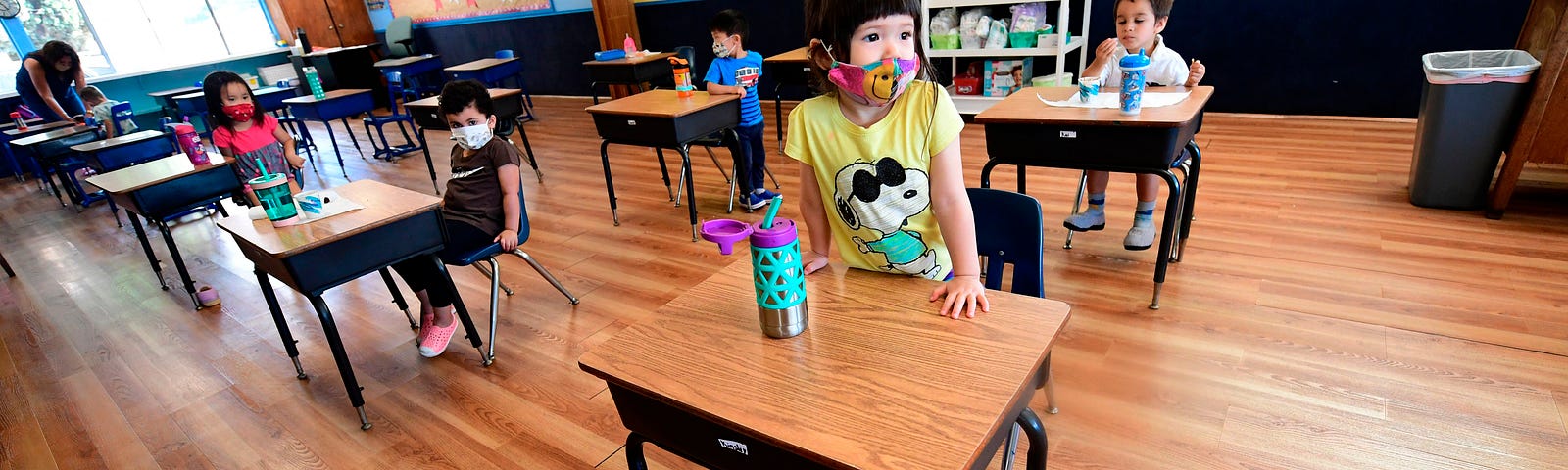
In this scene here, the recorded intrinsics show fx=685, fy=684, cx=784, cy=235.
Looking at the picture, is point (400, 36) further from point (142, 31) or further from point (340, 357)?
point (340, 357)

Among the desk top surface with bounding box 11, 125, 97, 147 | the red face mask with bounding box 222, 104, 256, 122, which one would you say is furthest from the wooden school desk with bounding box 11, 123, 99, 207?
the red face mask with bounding box 222, 104, 256, 122

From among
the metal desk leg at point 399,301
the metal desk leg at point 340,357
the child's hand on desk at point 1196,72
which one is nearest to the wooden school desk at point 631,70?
the metal desk leg at point 399,301

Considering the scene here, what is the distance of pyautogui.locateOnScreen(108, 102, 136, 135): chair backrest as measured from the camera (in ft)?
14.9

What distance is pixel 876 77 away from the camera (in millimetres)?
1015

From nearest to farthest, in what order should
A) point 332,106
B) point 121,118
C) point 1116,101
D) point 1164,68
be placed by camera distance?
1. point 1116,101
2. point 1164,68
3. point 121,118
4. point 332,106

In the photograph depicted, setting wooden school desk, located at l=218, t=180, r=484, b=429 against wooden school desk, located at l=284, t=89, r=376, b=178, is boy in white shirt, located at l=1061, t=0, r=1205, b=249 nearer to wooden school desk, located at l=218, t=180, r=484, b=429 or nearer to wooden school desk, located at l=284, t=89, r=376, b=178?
wooden school desk, located at l=218, t=180, r=484, b=429

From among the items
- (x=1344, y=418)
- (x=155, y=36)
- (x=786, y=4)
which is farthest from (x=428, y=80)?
(x=1344, y=418)

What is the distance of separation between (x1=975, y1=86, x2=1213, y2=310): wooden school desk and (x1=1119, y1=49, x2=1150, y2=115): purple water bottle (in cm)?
3

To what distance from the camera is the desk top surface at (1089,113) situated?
1920 millimetres

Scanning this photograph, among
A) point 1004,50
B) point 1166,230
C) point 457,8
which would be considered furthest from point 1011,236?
point 457,8

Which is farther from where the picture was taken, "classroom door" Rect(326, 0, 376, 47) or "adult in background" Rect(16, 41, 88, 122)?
"classroom door" Rect(326, 0, 376, 47)

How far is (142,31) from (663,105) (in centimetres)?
906

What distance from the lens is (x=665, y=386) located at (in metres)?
0.87

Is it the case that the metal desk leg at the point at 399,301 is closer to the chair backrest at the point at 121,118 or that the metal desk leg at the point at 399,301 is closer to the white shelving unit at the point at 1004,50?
the white shelving unit at the point at 1004,50
